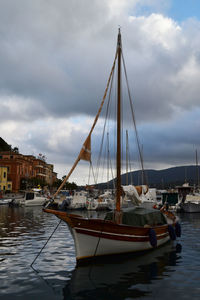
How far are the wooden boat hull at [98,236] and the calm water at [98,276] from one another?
63 cm

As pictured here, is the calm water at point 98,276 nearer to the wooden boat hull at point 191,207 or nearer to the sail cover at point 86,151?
the sail cover at point 86,151

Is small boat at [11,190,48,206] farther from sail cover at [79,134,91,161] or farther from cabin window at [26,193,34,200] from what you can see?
sail cover at [79,134,91,161]

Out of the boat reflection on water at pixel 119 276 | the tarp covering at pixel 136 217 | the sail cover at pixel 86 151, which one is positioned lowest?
the boat reflection on water at pixel 119 276

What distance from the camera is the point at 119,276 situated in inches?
536

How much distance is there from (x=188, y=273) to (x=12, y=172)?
332 ft

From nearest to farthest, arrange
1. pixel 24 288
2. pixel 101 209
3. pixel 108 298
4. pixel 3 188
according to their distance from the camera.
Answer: pixel 108 298 < pixel 24 288 < pixel 101 209 < pixel 3 188

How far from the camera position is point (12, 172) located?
4269 inches

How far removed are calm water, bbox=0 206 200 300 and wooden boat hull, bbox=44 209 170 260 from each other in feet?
2.08

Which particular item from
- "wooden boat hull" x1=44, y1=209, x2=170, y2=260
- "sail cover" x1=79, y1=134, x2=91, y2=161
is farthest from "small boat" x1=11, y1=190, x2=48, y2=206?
"sail cover" x1=79, y1=134, x2=91, y2=161

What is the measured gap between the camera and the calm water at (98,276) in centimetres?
1142

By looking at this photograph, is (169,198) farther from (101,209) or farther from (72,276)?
(72,276)

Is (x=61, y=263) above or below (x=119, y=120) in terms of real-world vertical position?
below

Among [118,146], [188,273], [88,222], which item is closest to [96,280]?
[88,222]

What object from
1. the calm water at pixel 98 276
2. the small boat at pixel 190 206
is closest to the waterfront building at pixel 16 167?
the small boat at pixel 190 206
